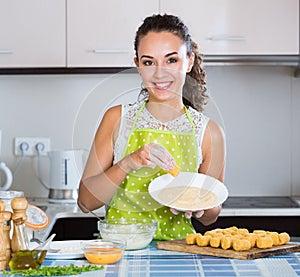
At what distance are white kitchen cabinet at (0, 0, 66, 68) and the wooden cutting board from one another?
1529mm

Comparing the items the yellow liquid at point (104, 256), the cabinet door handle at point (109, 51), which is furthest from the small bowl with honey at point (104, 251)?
the cabinet door handle at point (109, 51)

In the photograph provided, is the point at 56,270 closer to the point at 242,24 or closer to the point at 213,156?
the point at 213,156

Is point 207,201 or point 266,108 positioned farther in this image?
point 266,108

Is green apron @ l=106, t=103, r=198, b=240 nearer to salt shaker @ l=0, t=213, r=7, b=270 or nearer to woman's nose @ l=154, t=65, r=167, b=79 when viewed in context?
woman's nose @ l=154, t=65, r=167, b=79

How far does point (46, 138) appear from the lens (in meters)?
3.54

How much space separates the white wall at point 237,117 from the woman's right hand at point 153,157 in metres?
1.56

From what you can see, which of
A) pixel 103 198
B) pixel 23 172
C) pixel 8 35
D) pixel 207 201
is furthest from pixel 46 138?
pixel 207 201

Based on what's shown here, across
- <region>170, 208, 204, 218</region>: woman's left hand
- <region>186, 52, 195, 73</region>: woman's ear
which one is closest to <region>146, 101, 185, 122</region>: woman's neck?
<region>186, 52, 195, 73</region>: woman's ear

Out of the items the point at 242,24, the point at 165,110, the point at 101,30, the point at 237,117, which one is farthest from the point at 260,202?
the point at 165,110

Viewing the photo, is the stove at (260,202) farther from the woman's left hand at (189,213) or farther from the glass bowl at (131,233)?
the glass bowl at (131,233)

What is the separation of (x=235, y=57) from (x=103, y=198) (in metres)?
1.29

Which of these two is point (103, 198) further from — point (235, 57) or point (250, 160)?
point (250, 160)

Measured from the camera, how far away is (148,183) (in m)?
2.20

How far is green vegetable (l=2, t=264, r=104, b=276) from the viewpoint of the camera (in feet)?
5.33
